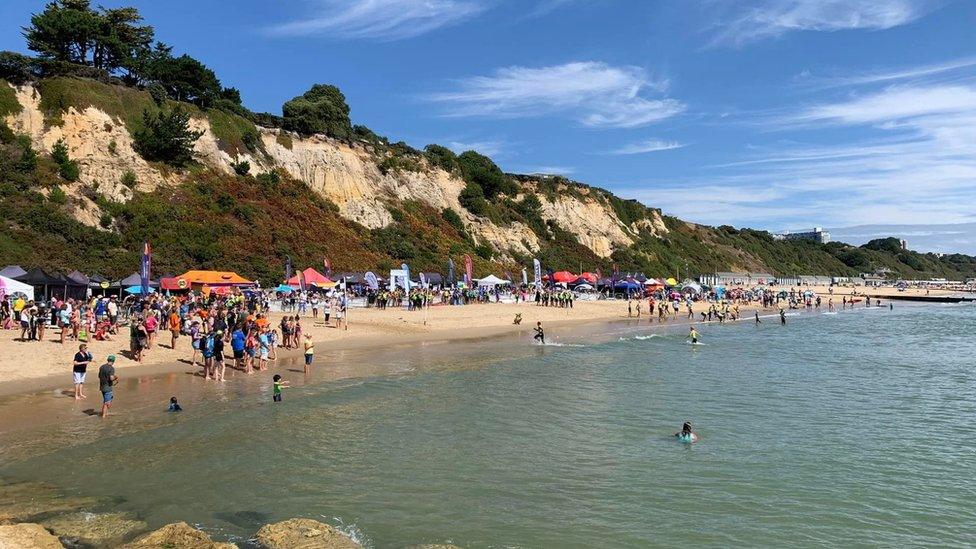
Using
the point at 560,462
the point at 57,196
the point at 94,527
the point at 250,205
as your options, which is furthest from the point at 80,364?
the point at 250,205

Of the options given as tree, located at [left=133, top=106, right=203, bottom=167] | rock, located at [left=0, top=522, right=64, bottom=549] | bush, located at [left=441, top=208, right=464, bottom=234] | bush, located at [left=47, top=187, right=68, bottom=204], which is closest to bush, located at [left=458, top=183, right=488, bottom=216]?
bush, located at [left=441, top=208, right=464, bottom=234]

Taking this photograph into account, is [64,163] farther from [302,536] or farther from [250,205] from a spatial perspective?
[302,536]

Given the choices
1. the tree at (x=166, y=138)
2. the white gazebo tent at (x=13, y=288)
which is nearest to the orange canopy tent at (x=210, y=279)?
the white gazebo tent at (x=13, y=288)

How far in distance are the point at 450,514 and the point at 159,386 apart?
10373mm

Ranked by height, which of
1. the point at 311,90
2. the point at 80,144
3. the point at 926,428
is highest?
the point at 311,90

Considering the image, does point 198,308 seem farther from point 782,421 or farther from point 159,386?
point 782,421

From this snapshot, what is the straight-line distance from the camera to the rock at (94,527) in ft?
23.6

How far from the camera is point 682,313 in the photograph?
5022 cm

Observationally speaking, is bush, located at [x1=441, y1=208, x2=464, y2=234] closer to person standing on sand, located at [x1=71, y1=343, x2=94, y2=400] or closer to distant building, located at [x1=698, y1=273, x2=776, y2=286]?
distant building, located at [x1=698, y1=273, x2=776, y2=286]

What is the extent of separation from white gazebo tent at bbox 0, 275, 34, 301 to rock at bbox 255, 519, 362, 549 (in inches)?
803

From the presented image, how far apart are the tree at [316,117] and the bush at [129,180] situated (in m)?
20.6

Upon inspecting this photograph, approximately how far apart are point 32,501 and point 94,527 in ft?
4.74

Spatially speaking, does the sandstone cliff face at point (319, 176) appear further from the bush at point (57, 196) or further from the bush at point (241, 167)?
the bush at point (57, 196)

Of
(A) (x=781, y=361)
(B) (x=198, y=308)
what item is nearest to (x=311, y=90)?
(B) (x=198, y=308)
